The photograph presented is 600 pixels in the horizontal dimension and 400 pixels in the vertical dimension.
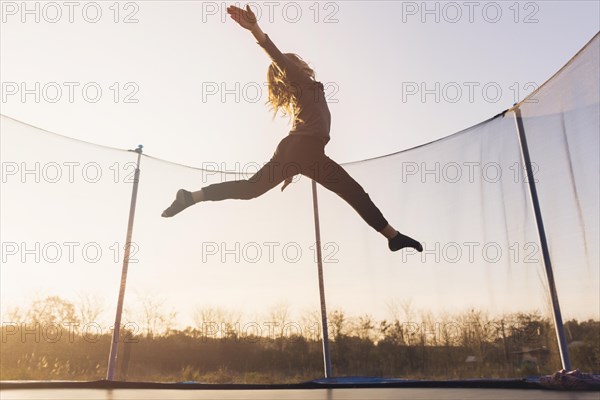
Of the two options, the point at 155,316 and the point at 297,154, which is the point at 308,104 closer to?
the point at 297,154

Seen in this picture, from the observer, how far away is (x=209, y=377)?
11.4 feet

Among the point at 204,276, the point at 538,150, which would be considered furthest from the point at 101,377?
the point at 538,150

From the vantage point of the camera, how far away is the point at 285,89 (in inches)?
86.1

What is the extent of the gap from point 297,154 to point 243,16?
0.60 meters

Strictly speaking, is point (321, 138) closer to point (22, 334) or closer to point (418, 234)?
point (418, 234)

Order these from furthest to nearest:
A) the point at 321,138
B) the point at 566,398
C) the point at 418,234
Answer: the point at 418,234 < the point at 321,138 < the point at 566,398

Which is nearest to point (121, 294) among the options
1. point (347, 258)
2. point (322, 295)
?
point (322, 295)

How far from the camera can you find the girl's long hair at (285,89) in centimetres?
214

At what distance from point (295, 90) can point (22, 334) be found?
2.32 m

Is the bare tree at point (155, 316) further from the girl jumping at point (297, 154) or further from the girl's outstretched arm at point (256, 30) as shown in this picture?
the girl's outstretched arm at point (256, 30)

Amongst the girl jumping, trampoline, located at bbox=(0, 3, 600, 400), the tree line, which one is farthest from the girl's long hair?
the tree line

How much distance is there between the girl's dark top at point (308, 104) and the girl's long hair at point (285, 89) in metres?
0.02

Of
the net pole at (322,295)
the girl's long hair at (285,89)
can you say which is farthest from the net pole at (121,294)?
the girl's long hair at (285,89)

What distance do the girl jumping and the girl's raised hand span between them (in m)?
0.08
